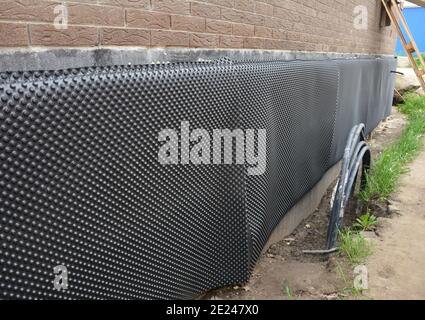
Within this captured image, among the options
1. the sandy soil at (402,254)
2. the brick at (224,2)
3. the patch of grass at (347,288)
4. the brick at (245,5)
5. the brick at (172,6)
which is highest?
the brick at (245,5)

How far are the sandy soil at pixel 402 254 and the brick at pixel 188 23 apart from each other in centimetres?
189

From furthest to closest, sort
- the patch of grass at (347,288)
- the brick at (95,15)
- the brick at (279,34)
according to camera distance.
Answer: the brick at (279,34)
the patch of grass at (347,288)
the brick at (95,15)

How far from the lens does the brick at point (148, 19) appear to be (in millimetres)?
1990

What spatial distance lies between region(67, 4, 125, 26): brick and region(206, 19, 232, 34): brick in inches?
31.1

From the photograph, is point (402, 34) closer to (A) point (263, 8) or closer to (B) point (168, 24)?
(A) point (263, 8)

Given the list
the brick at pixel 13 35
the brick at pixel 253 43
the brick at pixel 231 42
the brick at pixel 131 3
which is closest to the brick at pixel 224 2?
the brick at pixel 231 42

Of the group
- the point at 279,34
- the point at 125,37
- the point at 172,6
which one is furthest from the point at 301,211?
the point at 125,37

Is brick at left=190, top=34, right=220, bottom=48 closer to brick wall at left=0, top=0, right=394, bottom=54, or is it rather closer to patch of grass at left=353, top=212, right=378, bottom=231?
brick wall at left=0, top=0, right=394, bottom=54

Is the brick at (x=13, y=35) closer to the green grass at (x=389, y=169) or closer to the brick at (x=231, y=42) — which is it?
the brick at (x=231, y=42)

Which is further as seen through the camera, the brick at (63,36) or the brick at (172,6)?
the brick at (172,6)

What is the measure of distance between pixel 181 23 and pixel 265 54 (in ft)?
3.99

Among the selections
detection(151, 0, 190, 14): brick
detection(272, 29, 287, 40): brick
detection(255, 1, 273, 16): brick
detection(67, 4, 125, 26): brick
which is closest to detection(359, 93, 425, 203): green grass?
detection(272, 29, 287, 40): brick

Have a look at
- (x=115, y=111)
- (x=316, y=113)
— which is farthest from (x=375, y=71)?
(x=115, y=111)

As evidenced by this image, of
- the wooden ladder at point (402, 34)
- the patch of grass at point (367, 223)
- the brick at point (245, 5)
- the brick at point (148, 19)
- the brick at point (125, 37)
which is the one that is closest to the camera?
the brick at point (125, 37)
